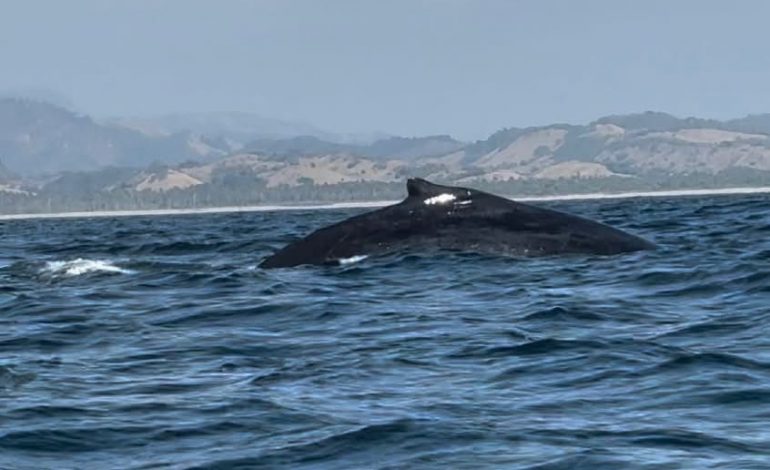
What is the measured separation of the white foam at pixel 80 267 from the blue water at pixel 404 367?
3.02 m

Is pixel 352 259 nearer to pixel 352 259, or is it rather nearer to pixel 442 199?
pixel 352 259

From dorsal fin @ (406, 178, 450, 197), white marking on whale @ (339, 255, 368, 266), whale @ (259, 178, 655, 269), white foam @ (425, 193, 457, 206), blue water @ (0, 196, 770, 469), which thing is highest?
dorsal fin @ (406, 178, 450, 197)

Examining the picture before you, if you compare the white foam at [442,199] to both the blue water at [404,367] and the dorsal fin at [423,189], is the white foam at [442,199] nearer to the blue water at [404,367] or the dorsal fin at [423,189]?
the dorsal fin at [423,189]

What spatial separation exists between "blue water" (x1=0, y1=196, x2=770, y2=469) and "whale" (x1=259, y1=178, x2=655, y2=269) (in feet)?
1.32

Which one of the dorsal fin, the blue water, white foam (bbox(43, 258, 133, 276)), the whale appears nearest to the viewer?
the blue water

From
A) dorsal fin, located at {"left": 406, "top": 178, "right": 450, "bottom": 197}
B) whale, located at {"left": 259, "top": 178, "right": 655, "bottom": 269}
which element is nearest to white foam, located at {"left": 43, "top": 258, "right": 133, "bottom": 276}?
whale, located at {"left": 259, "top": 178, "right": 655, "bottom": 269}

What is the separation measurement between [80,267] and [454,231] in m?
7.41

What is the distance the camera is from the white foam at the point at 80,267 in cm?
2635

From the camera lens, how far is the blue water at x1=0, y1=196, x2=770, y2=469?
10422mm

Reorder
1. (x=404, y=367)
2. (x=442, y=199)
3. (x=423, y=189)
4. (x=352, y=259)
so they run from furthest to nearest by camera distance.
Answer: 1. (x=352, y=259)
2. (x=442, y=199)
3. (x=423, y=189)
4. (x=404, y=367)

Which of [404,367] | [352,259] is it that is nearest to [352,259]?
[352,259]

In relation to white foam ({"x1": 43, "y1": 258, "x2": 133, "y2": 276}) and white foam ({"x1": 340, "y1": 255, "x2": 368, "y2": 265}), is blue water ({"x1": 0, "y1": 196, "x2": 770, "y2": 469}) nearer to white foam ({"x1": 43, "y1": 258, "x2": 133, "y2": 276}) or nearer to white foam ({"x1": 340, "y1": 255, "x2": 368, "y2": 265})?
white foam ({"x1": 340, "y1": 255, "x2": 368, "y2": 265})

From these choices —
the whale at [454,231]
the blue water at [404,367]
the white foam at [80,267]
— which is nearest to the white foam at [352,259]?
the whale at [454,231]

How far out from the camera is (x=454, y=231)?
22953mm
